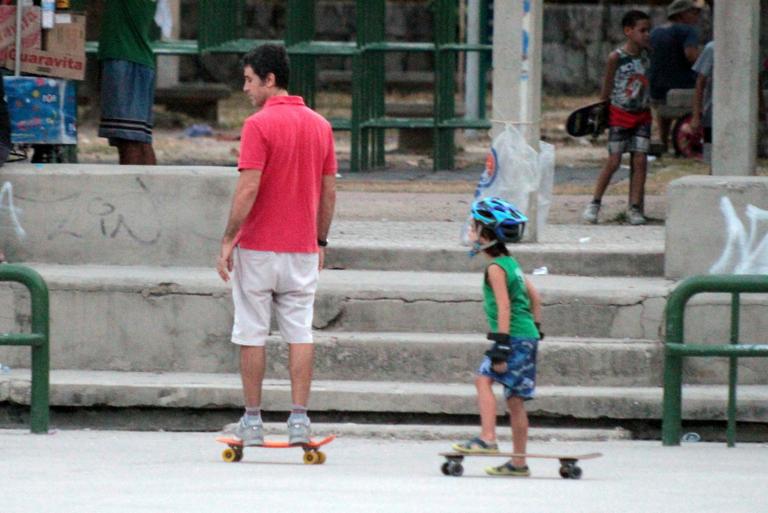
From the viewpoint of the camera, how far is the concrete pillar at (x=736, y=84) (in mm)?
10227

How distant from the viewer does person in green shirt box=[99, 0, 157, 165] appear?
10.4 meters

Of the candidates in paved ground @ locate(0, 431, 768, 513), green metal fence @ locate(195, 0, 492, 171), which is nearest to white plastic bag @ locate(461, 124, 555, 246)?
paved ground @ locate(0, 431, 768, 513)

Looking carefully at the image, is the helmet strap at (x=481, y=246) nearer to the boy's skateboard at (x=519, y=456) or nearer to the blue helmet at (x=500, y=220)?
the blue helmet at (x=500, y=220)

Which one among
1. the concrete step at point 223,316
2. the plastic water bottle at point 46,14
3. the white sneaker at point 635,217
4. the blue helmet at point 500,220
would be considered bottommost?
the concrete step at point 223,316

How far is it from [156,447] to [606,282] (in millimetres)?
2811

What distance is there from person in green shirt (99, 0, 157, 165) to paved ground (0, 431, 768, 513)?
2716 millimetres

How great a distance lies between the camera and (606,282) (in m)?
9.28

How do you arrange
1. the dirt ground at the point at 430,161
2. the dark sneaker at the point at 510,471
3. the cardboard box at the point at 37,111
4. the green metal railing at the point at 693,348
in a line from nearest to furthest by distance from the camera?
the dark sneaker at the point at 510,471, the green metal railing at the point at 693,348, the cardboard box at the point at 37,111, the dirt ground at the point at 430,161

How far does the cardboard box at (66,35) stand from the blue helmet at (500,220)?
3.86 m

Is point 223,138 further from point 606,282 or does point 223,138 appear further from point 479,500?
point 479,500

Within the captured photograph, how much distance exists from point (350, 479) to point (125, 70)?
172 inches

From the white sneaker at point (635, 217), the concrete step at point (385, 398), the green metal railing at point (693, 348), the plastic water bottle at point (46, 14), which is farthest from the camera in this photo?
the white sneaker at point (635, 217)

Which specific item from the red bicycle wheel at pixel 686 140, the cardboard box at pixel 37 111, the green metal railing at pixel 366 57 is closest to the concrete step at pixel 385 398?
the cardboard box at pixel 37 111

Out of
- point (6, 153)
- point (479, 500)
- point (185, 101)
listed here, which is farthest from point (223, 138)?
point (479, 500)
